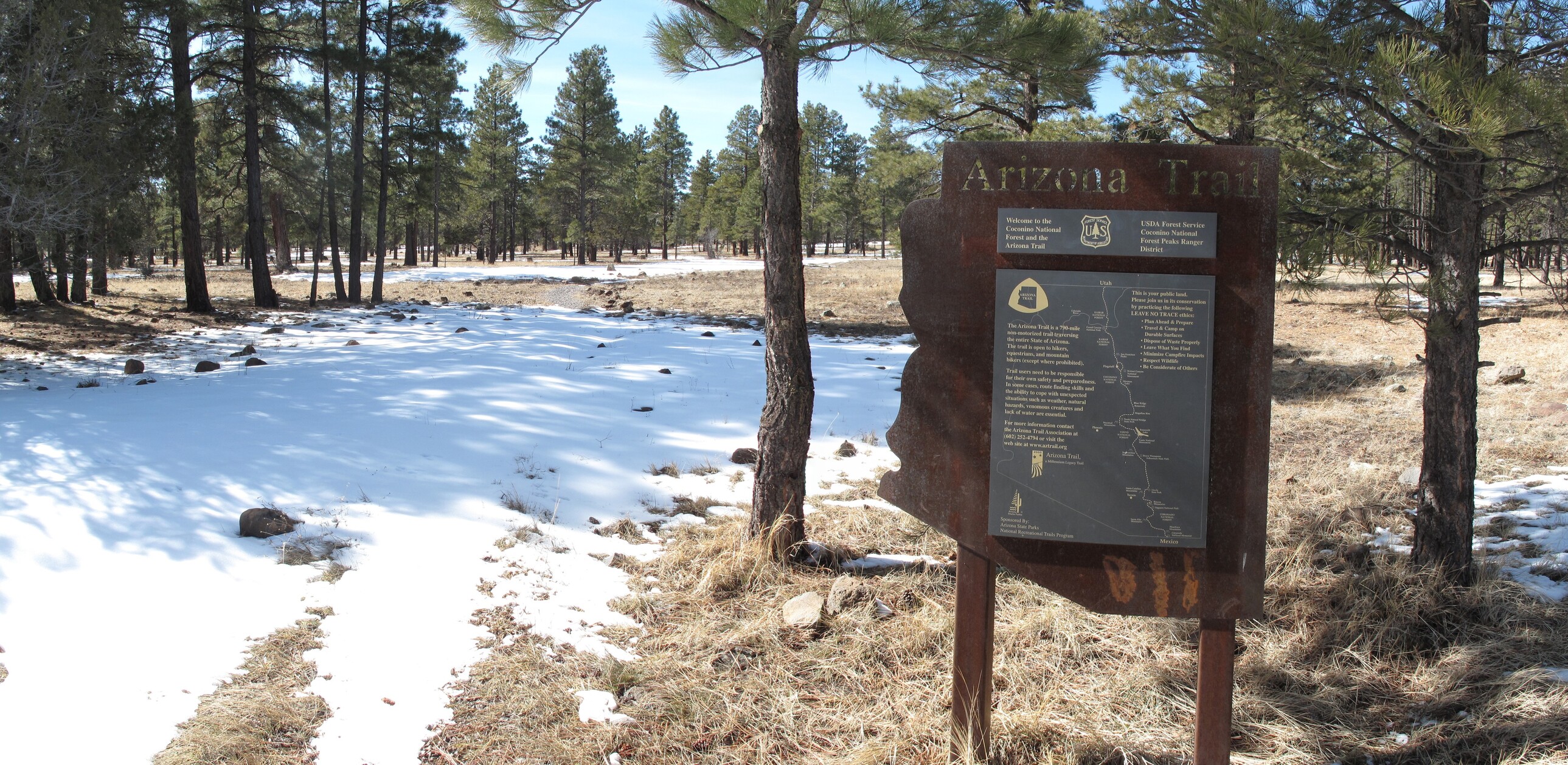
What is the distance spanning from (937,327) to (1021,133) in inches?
506

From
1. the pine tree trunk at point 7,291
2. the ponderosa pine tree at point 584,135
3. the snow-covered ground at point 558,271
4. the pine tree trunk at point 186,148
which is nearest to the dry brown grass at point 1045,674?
the pine tree trunk at point 186,148

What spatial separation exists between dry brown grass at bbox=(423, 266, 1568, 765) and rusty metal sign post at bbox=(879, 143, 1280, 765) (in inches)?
27.3

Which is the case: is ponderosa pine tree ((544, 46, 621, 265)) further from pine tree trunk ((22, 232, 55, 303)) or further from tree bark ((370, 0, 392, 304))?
pine tree trunk ((22, 232, 55, 303))

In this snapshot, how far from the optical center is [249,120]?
17.5 metres

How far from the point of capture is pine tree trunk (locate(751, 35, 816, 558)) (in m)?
4.67

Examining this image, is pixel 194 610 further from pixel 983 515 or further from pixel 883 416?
pixel 883 416

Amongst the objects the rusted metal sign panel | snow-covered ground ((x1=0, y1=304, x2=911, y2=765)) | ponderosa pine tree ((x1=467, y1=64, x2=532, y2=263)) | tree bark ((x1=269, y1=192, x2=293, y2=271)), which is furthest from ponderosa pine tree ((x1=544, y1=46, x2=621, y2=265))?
the rusted metal sign panel

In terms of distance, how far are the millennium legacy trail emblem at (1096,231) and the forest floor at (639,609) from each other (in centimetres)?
178

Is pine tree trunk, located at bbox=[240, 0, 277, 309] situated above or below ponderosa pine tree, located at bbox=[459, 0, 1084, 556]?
above

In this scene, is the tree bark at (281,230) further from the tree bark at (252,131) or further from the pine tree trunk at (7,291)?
the pine tree trunk at (7,291)

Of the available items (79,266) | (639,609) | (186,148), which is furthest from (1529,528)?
(79,266)

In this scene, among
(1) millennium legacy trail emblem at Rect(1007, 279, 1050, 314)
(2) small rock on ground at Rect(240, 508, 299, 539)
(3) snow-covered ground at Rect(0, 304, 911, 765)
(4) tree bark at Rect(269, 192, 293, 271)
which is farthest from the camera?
(4) tree bark at Rect(269, 192, 293, 271)

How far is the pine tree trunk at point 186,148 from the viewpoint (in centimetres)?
1426

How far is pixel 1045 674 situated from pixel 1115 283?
1816 mm
